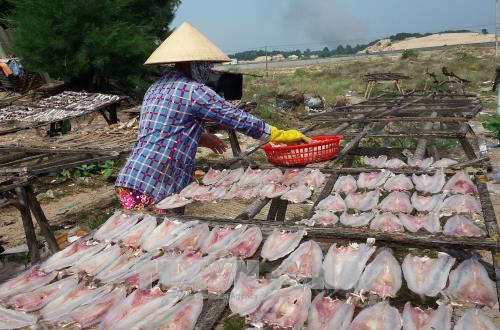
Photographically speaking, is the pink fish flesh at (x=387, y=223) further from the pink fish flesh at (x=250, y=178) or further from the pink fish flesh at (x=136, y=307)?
the pink fish flesh at (x=136, y=307)

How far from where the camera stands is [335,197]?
3.03 metres

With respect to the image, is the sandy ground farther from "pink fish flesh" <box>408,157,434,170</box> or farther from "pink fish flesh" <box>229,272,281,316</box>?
"pink fish flesh" <box>229,272,281,316</box>

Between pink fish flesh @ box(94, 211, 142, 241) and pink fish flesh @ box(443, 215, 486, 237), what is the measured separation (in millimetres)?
1910

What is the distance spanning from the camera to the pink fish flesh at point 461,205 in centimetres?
266

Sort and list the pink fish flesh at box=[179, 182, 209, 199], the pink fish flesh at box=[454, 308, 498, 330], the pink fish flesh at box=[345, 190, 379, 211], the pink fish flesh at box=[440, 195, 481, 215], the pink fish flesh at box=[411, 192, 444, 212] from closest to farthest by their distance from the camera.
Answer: the pink fish flesh at box=[454, 308, 498, 330] < the pink fish flesh at box=[440, 195, 481, 215] < the pink fish flesh at box=[411, 192, 444, 212] < the pink fish flesh at box=[345, 190, 379, 211] < the pink fish flesh at box=[179, 182, 209, 199]

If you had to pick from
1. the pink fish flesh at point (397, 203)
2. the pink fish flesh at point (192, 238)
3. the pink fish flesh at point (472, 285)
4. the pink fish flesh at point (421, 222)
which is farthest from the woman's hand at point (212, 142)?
the pink fish flesh at point (472, 285)

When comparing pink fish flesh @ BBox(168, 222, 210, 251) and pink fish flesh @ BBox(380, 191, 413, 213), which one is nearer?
pink fish flesh @ BBox(168, 222, 210, 251)

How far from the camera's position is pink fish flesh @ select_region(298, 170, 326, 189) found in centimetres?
328

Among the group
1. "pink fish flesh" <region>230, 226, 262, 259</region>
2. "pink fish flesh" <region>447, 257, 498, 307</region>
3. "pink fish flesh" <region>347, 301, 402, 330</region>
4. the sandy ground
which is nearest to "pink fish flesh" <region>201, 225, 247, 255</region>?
"pink fish flesh" <region>230, 226, 262, 259</region>

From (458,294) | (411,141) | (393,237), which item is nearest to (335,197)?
(393,237)

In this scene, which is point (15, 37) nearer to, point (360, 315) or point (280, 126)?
point (280, 126)

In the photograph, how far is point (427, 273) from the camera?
6.89 feet

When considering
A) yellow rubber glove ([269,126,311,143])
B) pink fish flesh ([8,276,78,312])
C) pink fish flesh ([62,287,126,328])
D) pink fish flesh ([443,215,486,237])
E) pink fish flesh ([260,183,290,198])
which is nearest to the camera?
pink fish flesh ([62,287,126,328])

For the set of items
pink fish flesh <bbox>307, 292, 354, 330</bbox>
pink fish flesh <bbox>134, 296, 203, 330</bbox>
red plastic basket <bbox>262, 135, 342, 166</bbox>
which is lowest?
pink fish flesh <bbox>134, 296, 203, 330</bbox>
